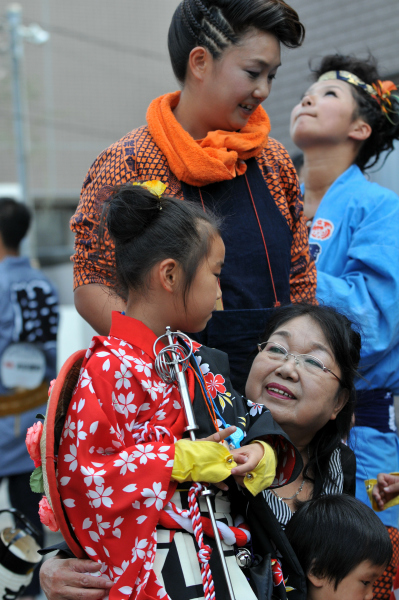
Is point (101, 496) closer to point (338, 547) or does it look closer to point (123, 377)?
point (123, 377)

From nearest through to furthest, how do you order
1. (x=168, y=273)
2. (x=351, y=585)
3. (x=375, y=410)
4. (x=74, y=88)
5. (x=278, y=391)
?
(x=168, y=273) < (x=351, y=585) < (x=278, y=391) < (x=375, y=410) < (x=74, y=88)

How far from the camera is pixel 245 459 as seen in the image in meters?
1.70

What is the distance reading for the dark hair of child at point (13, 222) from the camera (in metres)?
4.59

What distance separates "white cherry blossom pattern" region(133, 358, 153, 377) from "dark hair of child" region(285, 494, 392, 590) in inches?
27.2

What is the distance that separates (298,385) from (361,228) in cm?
105

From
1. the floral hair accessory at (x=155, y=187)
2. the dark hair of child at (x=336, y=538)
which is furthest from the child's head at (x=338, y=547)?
the floral hair accessory at (x=155, y=187)

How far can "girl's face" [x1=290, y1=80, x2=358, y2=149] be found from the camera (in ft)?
10.8

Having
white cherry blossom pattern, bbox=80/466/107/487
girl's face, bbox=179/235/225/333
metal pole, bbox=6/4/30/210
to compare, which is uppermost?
metal pole, bbox=6/4/30/210

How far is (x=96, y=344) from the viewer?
1.78 m

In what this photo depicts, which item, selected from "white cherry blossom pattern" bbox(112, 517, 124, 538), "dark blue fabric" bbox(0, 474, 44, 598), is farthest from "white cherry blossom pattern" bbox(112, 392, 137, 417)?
"dark blue fabric" bbox(0, 474, 44, 598)

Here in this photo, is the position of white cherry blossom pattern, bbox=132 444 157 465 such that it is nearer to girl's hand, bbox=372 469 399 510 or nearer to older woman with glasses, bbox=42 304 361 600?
older woman with glasses, bbox=42 304 361 600

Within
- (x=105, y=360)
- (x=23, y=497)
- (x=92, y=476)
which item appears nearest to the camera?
(x=92, y=476)

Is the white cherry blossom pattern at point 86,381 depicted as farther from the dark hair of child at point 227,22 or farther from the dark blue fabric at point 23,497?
the dark blue fabric at point 23,497

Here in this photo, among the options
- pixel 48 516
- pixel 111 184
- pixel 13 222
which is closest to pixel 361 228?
pixel 111 184
